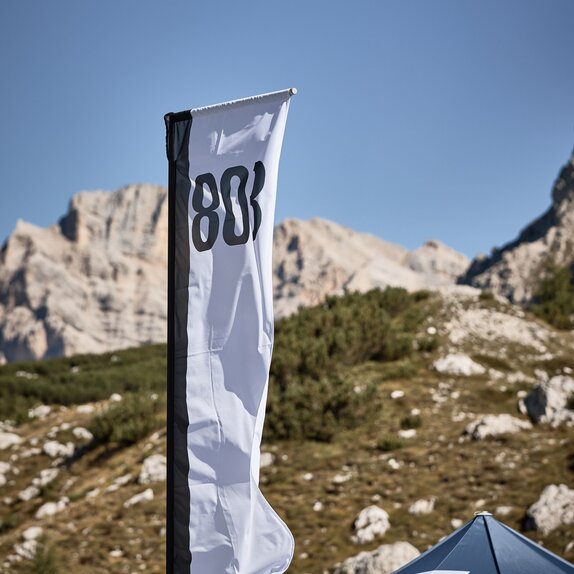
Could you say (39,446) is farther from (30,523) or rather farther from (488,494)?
(488,494)

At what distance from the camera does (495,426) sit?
11656mm

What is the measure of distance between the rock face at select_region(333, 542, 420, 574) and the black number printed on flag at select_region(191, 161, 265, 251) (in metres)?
5.38

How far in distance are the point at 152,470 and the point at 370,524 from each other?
4475 mm

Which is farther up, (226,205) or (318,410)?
(318,410)

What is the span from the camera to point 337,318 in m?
18.1

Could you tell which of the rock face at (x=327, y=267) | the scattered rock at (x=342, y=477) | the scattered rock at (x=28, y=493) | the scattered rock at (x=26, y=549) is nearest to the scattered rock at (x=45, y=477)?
the scattered rock at (x=28, y=493)

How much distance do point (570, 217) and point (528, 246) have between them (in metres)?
7.00

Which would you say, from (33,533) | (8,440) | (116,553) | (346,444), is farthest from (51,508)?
(346,444)

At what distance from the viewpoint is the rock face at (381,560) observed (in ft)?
25.8

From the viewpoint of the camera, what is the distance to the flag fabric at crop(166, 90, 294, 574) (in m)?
3.66

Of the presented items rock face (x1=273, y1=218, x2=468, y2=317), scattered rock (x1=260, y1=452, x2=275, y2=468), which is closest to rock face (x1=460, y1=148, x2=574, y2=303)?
rock face (x1=273, y1=218, x2=468, y2=317)

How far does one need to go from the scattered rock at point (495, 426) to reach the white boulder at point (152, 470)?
17.4 feet

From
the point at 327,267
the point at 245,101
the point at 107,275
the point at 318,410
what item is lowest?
the point at 245,101

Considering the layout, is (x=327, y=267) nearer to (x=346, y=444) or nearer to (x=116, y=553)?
(x=346, y=444)
